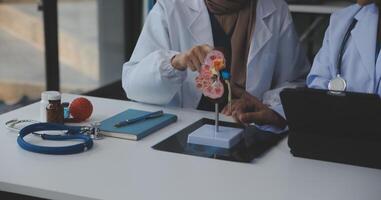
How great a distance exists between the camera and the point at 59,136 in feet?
4.72

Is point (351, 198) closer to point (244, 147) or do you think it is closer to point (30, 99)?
point (244, 147)

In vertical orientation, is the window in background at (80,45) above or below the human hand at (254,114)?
below

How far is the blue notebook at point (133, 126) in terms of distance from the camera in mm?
1490

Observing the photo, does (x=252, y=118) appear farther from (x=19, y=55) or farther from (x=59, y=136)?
(x=19, y=55)

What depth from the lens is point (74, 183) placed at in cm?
118

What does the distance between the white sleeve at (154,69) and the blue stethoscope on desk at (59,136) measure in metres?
0.29

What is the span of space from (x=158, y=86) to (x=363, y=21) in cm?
64

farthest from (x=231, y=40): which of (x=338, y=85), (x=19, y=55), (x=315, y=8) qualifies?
(x=19, y=55)

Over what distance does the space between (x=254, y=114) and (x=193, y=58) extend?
0.76ft

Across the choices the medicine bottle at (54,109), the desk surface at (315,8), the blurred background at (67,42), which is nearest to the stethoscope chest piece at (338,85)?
the medicine bottle at (54,109)

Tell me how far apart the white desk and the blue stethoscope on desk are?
2 centimetres

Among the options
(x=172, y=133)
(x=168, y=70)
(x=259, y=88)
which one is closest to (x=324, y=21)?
(x=259, y=88)

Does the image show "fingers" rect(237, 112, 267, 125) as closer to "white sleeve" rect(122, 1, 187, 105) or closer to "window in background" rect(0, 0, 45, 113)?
"white sleeve" rect(122, 1, 187, 105)

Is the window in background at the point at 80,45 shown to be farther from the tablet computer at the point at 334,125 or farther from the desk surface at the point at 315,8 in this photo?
the tablet computer at the point at 334,125
